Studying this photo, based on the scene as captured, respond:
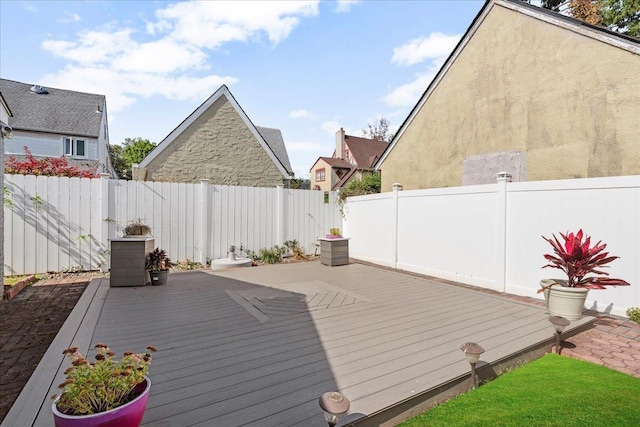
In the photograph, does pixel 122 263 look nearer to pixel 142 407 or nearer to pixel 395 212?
pixel 142 407

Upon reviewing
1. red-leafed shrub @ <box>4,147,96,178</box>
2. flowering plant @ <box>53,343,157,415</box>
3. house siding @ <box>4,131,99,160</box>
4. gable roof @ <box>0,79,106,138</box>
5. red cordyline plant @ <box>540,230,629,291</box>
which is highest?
gable roof @ <box>0,79,106,138</box>

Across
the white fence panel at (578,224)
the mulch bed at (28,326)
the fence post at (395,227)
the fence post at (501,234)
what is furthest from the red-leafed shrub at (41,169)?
the white fence panel at (578,224)

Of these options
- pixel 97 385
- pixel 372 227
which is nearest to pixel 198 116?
pixel 372 227

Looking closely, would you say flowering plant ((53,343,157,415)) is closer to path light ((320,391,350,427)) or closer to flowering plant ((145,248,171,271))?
path light ((320,391,350,427))

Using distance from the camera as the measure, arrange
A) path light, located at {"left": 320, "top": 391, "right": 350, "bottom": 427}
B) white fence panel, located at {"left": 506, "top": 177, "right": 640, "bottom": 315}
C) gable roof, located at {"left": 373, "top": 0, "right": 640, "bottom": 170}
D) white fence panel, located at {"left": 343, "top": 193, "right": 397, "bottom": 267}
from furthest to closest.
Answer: white fence panel, located at {"left": 343, "top": 193, "right": 397, "bottom": 267}
gable roof, located at {"left": 373, "top": 0, "right": 640, "bottom": 170}
white fence panel, located at {"left": 506, "top": 177, "right": 640, "bottom": 315}
path light, located at {"left": 320, "top": 391, "right": 350, "bottom": 427}

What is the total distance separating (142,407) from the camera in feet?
5.76

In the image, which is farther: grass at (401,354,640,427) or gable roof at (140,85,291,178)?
gable roof at (140,85,291,178)

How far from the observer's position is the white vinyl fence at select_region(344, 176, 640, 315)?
4652 millimetres

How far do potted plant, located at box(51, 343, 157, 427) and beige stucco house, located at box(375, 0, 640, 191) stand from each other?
826 centimetres

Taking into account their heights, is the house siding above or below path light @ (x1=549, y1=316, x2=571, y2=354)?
above

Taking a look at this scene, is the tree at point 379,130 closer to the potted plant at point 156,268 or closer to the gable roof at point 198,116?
the gable roof at point 198,116

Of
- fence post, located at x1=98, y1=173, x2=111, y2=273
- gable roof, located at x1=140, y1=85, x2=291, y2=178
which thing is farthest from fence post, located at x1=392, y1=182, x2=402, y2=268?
fence post, located at x1=98, y1=173, x2=111, y2=273

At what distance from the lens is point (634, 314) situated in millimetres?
4469

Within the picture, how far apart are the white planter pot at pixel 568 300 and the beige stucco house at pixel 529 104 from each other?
3364 mm
